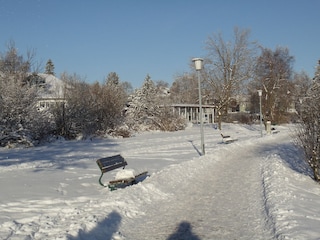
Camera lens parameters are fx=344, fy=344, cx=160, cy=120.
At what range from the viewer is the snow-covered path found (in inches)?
224

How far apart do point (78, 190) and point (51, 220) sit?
278 centimetres

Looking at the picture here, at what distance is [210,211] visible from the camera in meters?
6.98

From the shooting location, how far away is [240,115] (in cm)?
6075

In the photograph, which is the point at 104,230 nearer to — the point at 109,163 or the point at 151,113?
the point at 109,163

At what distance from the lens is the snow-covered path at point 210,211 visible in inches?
224

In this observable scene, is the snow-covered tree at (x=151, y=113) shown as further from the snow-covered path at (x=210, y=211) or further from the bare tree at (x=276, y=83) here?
the snow-covered path at (x=210, y=211)

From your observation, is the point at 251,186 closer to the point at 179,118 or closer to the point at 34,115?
the point at 34,115

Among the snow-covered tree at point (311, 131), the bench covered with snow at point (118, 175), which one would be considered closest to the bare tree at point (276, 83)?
the snow-covered tree at point (311, 131)

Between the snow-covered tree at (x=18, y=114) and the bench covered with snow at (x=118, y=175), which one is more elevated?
the snow-covered tree at (x=18, y=114)

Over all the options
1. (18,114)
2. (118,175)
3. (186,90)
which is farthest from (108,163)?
(186,90)

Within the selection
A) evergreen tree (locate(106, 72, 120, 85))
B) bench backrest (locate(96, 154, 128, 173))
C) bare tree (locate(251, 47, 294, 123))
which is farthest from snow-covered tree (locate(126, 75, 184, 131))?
bench backrest (locate(96, 154, 128, 173))

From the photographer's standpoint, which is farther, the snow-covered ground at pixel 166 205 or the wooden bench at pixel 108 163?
the wooden bench at pixel 108 163

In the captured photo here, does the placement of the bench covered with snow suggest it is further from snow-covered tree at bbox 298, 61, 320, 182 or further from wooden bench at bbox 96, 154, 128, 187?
snow-covered tree at bbox 298, 61, 320, 182

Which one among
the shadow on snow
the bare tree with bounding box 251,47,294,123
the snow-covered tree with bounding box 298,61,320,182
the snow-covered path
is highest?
the bare tree with bounding box 251,47,294,123
